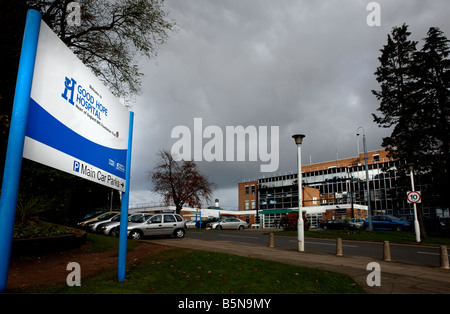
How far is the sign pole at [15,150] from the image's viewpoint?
2.95 m

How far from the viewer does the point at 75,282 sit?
16.3ft

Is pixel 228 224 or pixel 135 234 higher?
pixel 135 234

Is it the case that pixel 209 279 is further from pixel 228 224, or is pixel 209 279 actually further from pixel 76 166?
pixel 228 224

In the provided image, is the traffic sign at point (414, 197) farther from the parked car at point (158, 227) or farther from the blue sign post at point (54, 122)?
the blue sign post at point (54, 122)

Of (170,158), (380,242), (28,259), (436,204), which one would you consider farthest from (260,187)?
(28,259)

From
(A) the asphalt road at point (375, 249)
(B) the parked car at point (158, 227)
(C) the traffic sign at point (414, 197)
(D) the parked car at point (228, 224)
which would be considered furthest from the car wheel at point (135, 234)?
(D) the parked car at point (228, 224)

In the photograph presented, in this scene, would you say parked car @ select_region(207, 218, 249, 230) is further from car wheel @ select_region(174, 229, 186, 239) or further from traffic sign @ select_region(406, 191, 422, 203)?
traffic sign @ select_region(406, 191, 422, 203)

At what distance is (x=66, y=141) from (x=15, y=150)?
910 millimetres

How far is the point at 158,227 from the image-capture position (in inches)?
707

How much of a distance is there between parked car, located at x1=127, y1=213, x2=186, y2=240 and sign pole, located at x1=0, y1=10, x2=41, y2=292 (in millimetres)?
14142

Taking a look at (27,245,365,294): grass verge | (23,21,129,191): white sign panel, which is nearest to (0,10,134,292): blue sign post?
(23,21,129,191): white sign panel

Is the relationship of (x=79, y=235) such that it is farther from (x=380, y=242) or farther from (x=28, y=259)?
(x=380, y=242)

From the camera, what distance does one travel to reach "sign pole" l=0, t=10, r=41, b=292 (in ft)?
→ 9.66

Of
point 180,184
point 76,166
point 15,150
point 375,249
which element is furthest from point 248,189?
point 15,150
